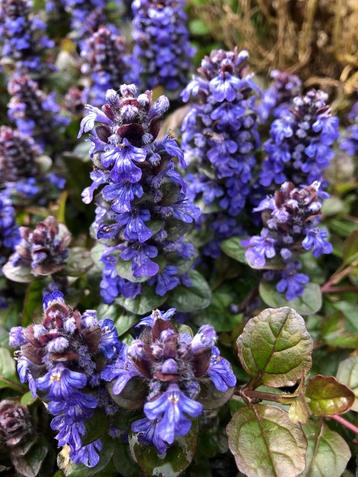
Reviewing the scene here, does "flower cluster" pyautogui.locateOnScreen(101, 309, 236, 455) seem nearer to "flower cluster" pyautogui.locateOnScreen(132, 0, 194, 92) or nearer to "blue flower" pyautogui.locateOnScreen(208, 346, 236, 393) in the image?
"blue flower" pyautogui.locateOnScreen(208, 346, 236, 393)

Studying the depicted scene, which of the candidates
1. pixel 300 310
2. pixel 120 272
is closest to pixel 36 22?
pixel 120 272

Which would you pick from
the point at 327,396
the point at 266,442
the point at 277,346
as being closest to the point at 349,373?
the point at 327,396

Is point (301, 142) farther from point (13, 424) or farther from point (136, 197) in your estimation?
point (13, 424)

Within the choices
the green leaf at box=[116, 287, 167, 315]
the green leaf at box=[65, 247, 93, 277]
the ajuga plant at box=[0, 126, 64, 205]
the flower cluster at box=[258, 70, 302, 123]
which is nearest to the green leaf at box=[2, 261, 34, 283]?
the green leaf at box=[65, 247, 93, 277]

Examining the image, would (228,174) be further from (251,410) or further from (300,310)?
(251,410)

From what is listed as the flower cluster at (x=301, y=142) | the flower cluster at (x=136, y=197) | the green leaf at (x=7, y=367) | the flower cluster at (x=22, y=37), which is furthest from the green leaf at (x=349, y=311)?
the flower cluster at (x=22, y=37)
